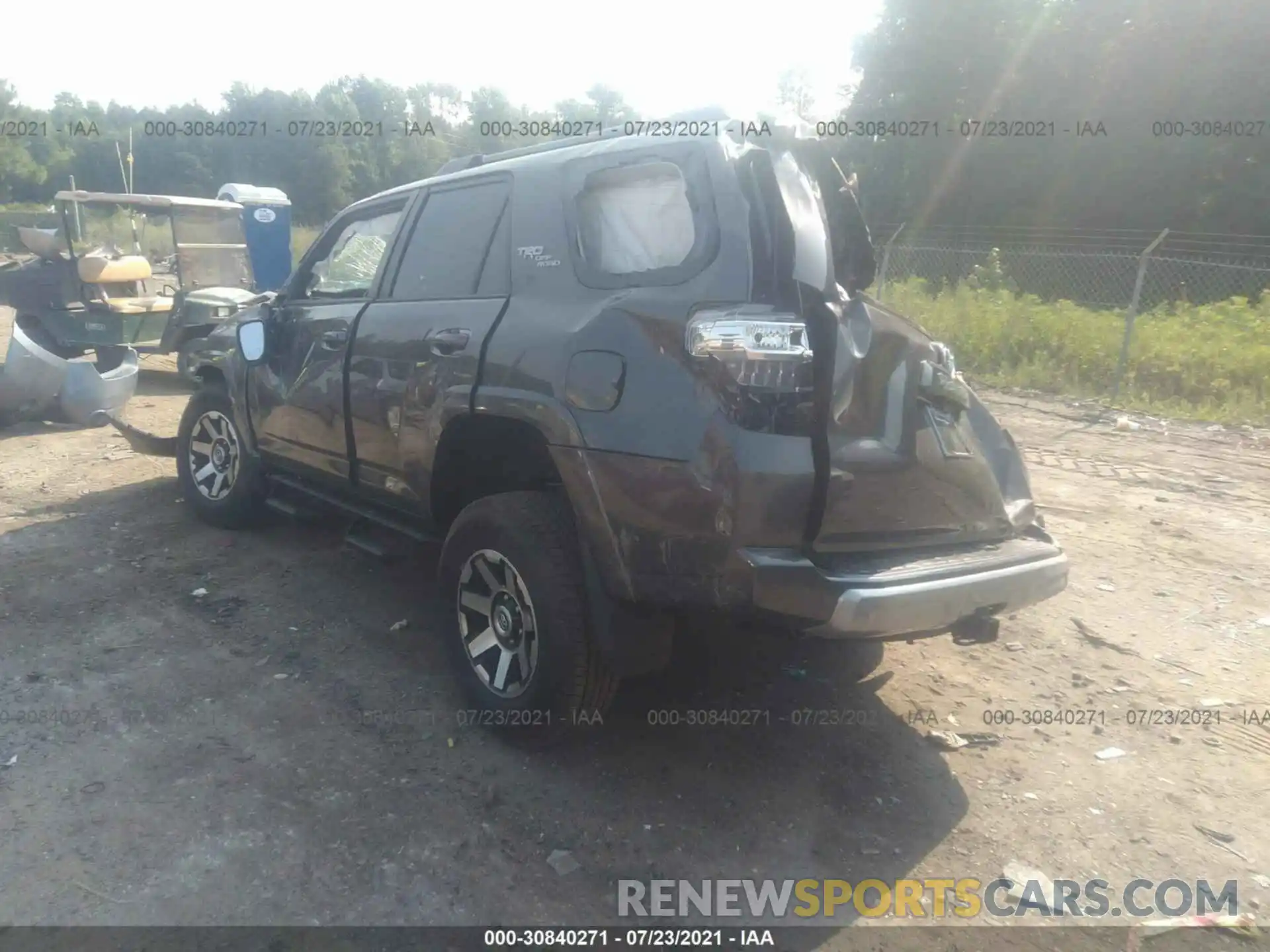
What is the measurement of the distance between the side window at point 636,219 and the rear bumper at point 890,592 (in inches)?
39.8

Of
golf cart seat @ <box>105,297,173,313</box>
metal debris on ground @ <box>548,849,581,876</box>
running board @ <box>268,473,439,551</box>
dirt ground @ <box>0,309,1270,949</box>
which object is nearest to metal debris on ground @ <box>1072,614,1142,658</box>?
dirt ground @ <box>0,309,1270,949</box>

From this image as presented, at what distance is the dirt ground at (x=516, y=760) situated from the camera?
275cm

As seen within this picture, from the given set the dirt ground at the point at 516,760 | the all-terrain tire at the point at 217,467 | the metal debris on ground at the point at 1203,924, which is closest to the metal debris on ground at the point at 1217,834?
the dirt ground at the point at 516,760

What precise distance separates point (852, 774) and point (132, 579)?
12.3ft

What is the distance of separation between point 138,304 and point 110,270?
51 centimetres

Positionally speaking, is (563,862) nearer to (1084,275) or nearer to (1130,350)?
(1130,350)

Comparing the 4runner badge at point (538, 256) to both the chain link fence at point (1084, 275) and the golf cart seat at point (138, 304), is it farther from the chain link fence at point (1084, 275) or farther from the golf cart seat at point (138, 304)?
the chain link fence at point (1084, 275)

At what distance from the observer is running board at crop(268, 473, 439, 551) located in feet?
13.2

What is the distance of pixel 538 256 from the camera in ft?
10.9

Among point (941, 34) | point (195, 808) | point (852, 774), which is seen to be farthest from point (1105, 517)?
point (941, 34)

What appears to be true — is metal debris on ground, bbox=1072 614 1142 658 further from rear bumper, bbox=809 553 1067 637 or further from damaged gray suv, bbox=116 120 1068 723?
rear bumper, bbox=809 553 1067 637

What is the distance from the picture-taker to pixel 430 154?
4875 centimetres

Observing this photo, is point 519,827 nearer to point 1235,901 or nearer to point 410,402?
point 410,402

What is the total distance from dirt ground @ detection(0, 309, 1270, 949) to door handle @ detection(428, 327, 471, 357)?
1382 mm
